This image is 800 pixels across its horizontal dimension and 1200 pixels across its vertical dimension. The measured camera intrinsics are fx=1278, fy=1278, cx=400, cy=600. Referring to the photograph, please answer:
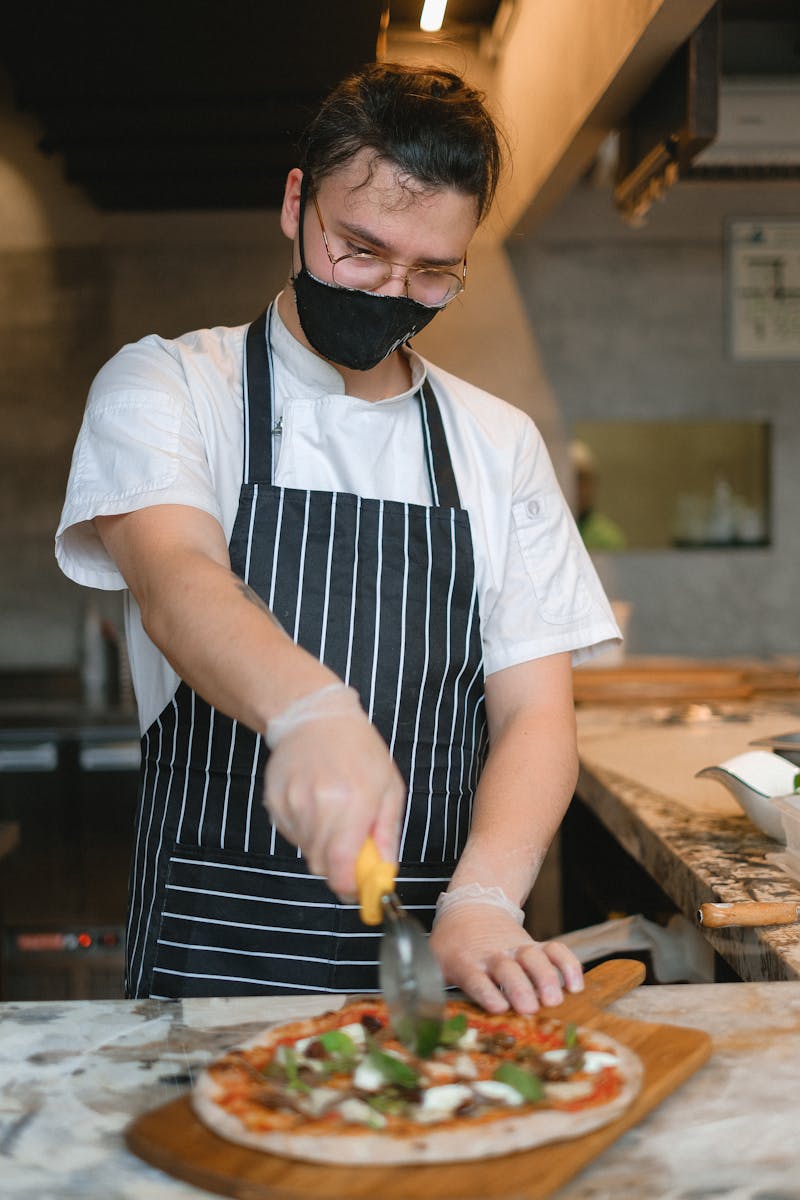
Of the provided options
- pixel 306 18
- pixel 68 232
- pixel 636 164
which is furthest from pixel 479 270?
pixel 306 18

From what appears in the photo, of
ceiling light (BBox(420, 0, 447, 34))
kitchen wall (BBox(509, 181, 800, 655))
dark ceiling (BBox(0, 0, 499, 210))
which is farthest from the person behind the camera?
kitchen wall (BBox(509, 181, 800, 655))

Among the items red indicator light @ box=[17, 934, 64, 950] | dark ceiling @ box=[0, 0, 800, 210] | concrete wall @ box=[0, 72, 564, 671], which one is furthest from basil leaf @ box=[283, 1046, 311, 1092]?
concrete wall @ box=[0, 72, 564, 671]

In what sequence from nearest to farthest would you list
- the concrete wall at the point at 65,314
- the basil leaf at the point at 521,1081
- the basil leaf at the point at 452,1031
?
the basil leaf at the point at 521,1081 → the basil leaf at the point at 452,1031 → the concrete wall at the point at 65,314

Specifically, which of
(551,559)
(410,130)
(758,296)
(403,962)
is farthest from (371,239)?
(758,296)

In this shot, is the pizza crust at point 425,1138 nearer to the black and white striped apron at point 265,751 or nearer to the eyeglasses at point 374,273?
the black and white striped apron at point 265,751

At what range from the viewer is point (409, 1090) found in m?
0.97

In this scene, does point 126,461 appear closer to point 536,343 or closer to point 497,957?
point 497,957

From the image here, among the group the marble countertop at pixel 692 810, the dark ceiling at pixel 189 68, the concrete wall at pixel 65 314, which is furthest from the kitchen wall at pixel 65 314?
the marble countertop at pixel 692 810

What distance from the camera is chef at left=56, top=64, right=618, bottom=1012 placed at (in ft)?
4.87

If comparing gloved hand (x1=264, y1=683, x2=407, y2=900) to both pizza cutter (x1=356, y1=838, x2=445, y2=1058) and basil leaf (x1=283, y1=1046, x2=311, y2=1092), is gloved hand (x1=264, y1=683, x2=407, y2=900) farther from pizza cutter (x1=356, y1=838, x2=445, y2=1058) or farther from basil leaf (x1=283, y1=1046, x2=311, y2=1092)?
basil leaf (x1=283, y1=1046, x2=311, y2=1092)

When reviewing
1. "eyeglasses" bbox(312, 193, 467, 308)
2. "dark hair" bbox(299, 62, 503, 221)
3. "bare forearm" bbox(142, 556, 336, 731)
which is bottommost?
"bare forearm" bbox(142, 556, 336, 731)

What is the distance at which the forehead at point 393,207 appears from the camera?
148 cm

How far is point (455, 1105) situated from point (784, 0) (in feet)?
11.1

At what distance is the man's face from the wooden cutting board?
0.96m
